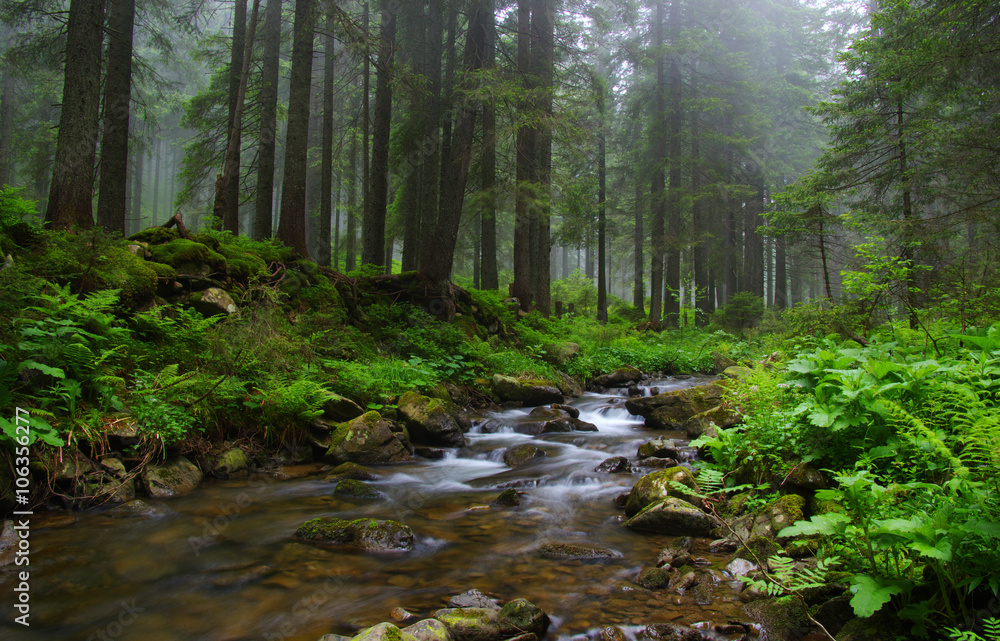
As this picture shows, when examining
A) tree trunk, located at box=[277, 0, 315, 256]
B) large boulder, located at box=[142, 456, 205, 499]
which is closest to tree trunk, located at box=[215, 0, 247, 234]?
tree trunk, located at box=[277, 0, 315, 256]

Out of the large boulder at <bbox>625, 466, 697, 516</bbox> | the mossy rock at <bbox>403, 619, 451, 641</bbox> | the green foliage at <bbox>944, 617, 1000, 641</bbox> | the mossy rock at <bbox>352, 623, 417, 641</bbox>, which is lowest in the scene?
the mossy rock at <bbox>403, 619, 451, 641</bbox>

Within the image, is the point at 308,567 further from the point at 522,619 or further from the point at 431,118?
the point at 431,118

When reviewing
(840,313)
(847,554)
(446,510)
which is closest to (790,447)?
(847,554)

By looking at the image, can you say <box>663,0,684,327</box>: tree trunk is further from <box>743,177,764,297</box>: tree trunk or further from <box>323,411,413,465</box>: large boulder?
<box>323,411,413,465</box>: large boulder

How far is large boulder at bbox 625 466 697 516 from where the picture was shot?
16.4ft

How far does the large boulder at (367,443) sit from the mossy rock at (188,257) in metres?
3.81

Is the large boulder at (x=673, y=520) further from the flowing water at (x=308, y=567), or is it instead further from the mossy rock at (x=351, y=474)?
the mossy rock at (x=351, y=474)

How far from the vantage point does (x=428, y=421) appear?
801 centimetres

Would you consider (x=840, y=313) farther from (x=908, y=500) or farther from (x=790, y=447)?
(x=908, y=500)

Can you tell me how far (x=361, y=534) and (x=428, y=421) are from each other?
3.56 m

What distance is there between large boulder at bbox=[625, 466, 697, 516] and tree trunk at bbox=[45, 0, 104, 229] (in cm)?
910

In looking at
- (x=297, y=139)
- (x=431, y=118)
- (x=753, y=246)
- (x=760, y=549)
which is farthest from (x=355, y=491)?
(x=753, y=246)

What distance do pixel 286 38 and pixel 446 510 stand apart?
55.7 feet

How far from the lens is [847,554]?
289cm
